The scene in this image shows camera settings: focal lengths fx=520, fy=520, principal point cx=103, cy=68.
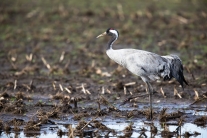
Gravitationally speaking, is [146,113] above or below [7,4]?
below

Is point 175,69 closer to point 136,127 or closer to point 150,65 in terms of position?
point 150,65

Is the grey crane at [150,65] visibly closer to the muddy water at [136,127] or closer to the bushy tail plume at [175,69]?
the bushy tail plume at [175,69]

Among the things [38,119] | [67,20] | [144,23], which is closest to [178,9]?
[144,23]

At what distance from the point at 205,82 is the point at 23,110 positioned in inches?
169

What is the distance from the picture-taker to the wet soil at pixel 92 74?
8602 mm

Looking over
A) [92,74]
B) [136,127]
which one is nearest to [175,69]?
[136,127]

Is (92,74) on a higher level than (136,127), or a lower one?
higher

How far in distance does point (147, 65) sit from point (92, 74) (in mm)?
3045

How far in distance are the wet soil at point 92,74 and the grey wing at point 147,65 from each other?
1.79 ft

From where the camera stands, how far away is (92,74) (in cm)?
1222

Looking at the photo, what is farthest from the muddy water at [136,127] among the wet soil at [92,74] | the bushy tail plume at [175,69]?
the bushy tail plume at [175,69]

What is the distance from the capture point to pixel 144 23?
59.0 ft

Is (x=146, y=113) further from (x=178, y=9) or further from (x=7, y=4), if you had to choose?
(x=7, y=4)

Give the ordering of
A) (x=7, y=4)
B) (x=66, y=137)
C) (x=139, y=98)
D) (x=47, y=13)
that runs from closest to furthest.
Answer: (x=66, y=137)
(x=139, y=98)
(x=47, y=13)
(x=7, y=4)
